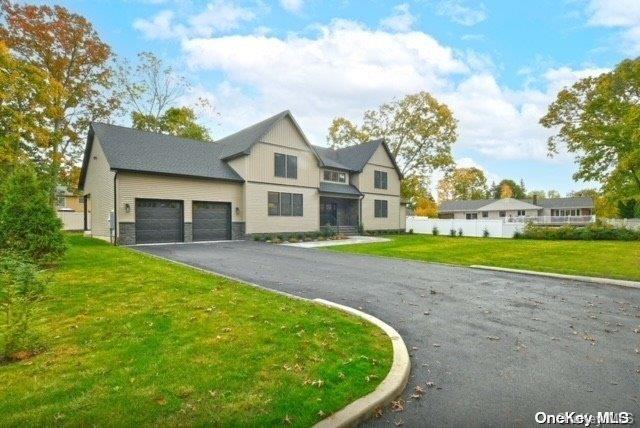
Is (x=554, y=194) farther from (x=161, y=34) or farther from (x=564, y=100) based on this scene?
(x=161, y=34)

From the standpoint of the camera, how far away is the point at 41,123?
20.8 m

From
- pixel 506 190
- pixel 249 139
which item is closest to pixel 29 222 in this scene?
pixel 249 139

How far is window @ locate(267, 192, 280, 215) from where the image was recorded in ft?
73.2

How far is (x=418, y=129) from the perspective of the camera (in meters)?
36.5

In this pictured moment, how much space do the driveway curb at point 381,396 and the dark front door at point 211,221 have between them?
17115mm

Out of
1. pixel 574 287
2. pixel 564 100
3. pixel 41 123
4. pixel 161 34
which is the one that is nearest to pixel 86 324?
pixel 574 287

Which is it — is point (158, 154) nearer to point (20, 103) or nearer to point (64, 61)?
point (20, 103)

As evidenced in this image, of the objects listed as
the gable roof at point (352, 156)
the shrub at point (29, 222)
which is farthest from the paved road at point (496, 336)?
the gable roof at point (352, 156)

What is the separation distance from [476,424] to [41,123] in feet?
87.8

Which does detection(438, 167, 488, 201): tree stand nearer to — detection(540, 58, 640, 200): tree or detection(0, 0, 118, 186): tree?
detection(540, 58, 640, 200): tree

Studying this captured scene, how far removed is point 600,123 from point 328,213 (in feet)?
70.1

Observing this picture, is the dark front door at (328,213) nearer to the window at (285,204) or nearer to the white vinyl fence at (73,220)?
the window at (285,204)

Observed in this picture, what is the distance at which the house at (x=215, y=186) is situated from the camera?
17594mm

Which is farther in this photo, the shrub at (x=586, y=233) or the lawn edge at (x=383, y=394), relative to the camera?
the shrub at (x=586, y=233)
